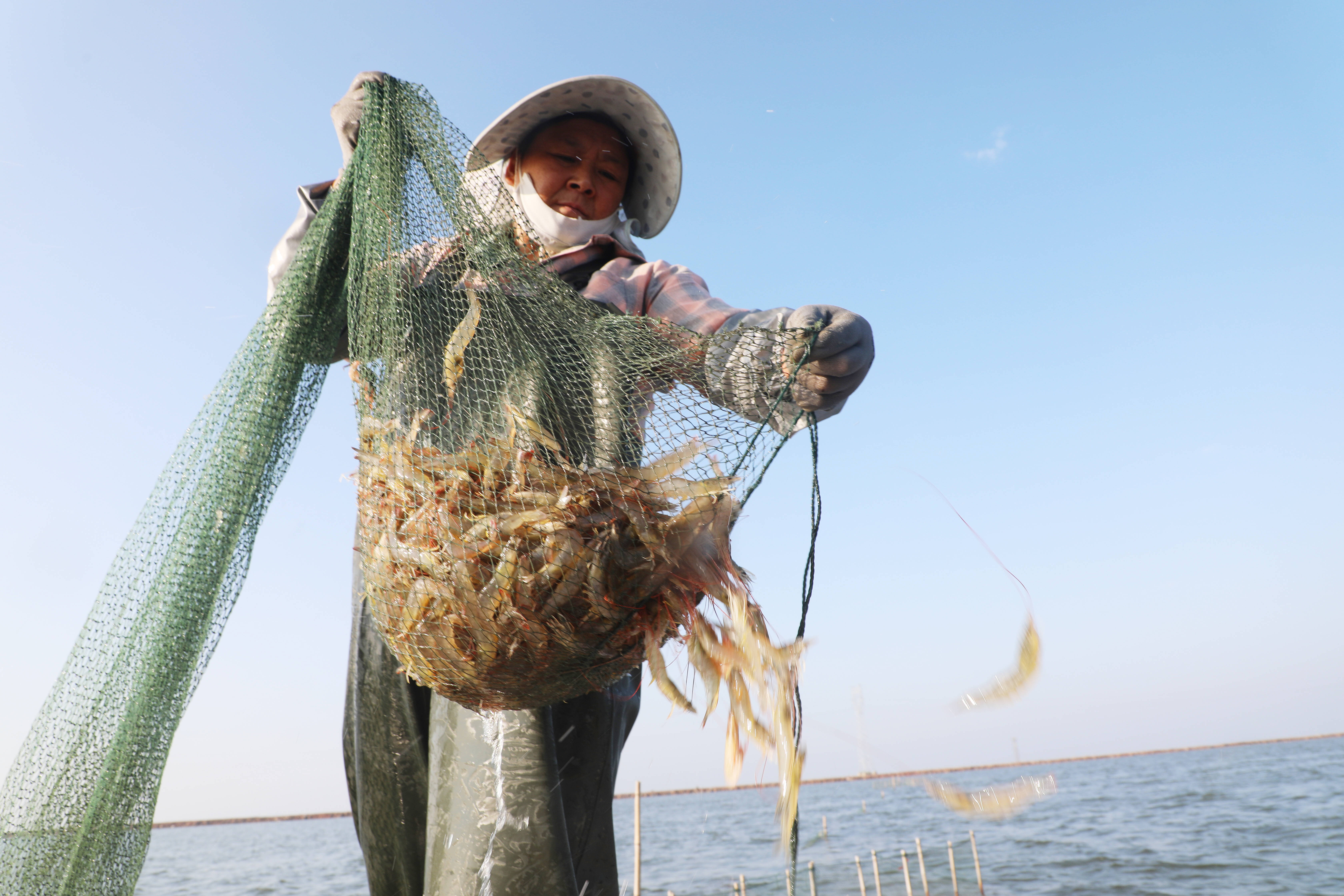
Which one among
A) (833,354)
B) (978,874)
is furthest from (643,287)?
(978,874)

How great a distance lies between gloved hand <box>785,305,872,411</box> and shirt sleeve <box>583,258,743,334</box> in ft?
1.43

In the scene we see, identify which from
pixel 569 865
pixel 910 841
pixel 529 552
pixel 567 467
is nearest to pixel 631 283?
pixel 567 467

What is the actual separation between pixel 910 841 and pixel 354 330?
167 feet

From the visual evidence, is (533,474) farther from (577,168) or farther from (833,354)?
(577,168)

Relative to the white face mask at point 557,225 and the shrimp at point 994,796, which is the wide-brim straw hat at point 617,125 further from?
the shrimp at point 994,796

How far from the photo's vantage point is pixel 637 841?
1037cm

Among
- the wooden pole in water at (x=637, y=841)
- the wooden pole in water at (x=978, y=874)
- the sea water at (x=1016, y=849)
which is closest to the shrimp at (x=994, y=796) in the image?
the sea water at (x=1016, y=849)

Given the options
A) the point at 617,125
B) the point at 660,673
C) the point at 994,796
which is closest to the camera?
the point at 994,796

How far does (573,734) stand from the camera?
1854 millimetres

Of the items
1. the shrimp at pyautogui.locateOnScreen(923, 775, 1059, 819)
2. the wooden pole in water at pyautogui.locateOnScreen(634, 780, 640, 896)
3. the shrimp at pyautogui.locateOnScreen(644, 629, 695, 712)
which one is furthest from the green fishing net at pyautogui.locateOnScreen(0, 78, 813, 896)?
the wooden pole in water at pyautogui.locateOnScreen(634, 780, 640, 896)

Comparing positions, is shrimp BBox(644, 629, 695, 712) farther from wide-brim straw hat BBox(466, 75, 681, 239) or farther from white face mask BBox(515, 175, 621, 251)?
wide-brim straw hat BBox(466, 75, 681, 239)

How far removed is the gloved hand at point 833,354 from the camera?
1.32 metres

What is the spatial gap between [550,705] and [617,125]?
1.63m

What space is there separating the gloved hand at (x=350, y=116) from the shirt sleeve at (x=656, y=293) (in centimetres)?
77
